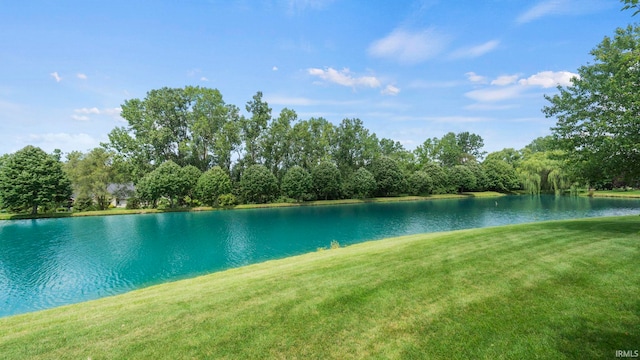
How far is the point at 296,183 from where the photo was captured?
54.6 metres

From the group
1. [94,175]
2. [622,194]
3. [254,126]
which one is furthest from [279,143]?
[622,194]

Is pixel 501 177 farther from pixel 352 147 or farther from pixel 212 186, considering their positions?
pixel 212 186

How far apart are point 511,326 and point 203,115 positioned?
5940cm

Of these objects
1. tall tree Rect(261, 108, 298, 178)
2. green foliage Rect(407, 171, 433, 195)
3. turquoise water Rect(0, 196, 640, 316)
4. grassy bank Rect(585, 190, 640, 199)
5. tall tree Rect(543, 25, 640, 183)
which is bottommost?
turquoise water Rect(0, 196, 640, 316)

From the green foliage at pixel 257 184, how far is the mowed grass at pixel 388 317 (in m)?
45.6

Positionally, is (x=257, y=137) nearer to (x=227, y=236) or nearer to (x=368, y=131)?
(x=368, y=131)

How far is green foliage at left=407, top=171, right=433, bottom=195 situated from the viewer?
66188mm

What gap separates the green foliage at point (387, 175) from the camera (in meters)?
63.7

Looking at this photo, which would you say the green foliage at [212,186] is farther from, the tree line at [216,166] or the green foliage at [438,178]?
the green foliage at [438,178]

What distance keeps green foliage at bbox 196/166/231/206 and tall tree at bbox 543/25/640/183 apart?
46.1 metres

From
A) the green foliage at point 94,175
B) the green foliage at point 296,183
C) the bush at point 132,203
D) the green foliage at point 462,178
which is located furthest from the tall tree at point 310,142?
the green foliage at point 94,175

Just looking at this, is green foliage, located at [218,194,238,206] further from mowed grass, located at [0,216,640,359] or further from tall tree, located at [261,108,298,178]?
mowed grass, located at [0,216,640,359]

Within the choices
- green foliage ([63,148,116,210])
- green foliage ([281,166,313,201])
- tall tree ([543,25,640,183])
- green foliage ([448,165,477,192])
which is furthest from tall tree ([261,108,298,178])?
tall tree ([543,25,640,183])

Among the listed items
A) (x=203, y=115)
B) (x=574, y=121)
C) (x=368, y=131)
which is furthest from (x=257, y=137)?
(x=574, y=121)
